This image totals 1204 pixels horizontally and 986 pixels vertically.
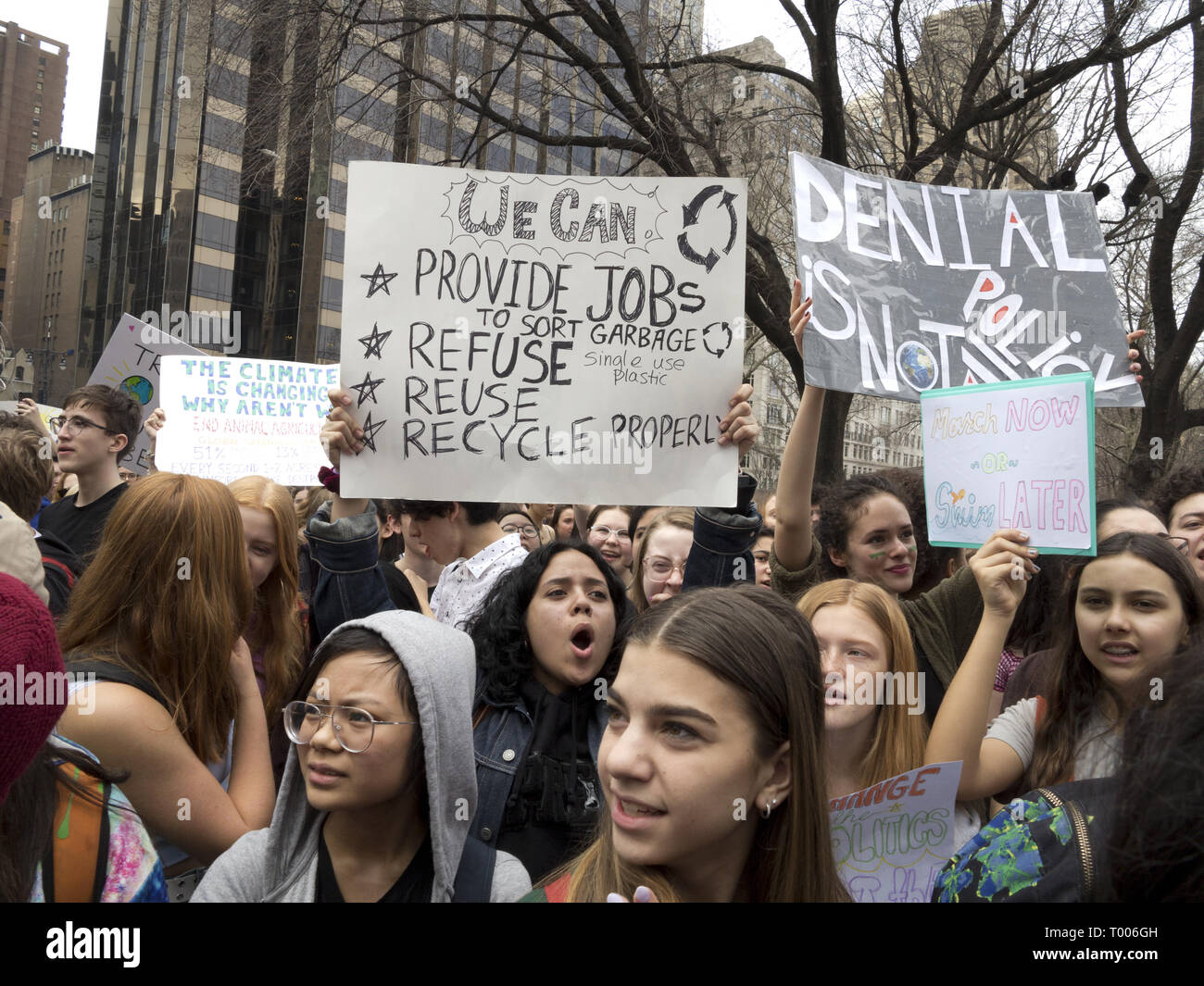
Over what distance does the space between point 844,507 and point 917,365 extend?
1.91ft

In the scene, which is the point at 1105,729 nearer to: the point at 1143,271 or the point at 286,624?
the point at 286,624

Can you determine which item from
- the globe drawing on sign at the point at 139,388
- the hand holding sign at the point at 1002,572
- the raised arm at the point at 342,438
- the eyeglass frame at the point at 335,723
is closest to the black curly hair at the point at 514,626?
the raised arm at the point at 342,438

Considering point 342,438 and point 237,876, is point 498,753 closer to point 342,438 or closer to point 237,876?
point 237,876

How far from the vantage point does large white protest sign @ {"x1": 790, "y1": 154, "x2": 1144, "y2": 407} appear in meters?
3.64

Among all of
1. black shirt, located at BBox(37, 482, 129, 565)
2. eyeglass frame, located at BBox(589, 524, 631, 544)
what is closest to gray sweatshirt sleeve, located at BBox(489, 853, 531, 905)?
black shirt, located at BBox(37, 482, 129, 565)

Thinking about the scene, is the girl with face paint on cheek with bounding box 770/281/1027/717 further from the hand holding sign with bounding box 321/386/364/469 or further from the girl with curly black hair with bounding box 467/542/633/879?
the hand holding sign with bounding box 321/386/364/469

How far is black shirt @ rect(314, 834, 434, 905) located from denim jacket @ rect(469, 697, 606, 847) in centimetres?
42

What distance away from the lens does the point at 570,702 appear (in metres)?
2.96

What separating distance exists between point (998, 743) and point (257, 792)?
191 cm

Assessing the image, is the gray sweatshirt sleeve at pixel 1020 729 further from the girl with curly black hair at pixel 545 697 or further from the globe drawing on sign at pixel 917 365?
the globe drawing on sign at pixel 917 365

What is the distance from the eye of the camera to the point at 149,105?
45.7 meters

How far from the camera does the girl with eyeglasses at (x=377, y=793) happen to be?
207 cm

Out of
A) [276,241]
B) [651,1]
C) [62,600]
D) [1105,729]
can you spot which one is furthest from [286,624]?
[276,241]

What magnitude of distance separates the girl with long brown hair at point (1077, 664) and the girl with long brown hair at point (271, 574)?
1.95m
